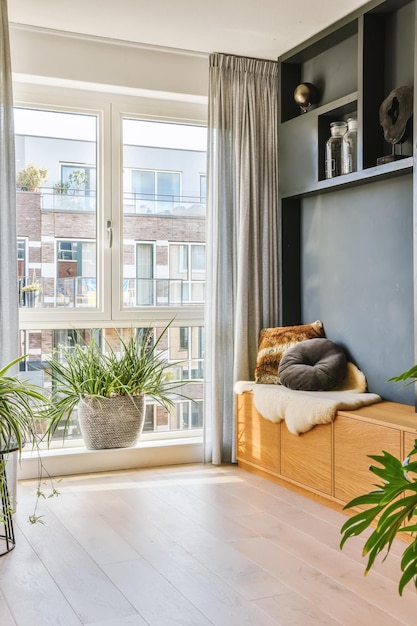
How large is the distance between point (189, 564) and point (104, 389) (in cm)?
154

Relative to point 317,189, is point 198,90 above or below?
above

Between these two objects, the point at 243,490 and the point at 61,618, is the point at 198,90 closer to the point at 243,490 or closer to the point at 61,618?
the point at 243,490

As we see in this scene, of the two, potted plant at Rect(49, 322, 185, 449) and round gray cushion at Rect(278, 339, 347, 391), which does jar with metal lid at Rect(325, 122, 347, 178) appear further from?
potted plant at Rect(49, 322, 185, 449)

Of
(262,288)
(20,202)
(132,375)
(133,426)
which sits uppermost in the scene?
(20,202)

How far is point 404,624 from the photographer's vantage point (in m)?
2.29

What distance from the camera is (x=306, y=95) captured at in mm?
4281

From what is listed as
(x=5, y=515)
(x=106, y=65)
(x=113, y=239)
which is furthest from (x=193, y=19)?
(x=5, y=515)

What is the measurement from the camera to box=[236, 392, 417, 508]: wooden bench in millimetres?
3227

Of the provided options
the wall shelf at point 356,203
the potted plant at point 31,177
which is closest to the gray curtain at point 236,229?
the wall shelf at point 356,203

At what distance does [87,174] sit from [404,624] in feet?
10.3

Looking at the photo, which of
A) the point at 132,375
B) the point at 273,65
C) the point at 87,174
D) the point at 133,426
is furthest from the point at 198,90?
the point at 133,426

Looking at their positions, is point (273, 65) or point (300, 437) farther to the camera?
point (273, 65)

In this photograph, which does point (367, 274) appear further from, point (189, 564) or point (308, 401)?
point (189, 564)

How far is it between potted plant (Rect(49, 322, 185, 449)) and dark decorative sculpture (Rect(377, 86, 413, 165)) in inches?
68.0
